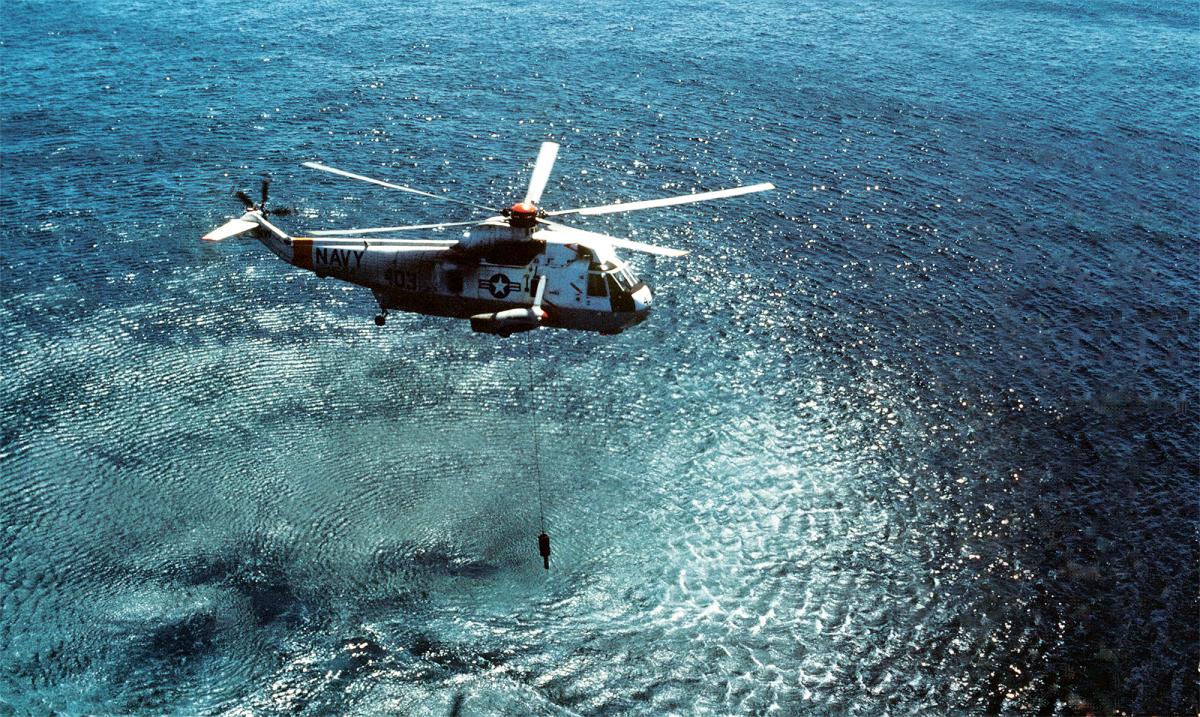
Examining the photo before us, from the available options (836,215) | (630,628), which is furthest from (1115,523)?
(836,215)

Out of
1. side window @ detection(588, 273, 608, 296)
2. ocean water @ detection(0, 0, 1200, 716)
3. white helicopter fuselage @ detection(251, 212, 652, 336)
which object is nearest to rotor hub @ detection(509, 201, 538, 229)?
white helicopter fuselage @ detection(251, 212, 652, 336)

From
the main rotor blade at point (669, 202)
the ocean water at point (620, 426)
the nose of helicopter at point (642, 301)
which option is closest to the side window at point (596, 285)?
the nose of helicopter at point (642, 301)

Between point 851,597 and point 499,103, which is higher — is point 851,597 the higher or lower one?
the lower one

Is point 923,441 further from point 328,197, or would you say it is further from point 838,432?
point 328,197

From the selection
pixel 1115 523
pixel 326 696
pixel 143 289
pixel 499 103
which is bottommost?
pixel 326 696

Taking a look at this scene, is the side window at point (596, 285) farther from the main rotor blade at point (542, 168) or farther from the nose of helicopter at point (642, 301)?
the main rotor blade at point (542, 168)

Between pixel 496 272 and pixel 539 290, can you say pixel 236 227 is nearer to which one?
pixel 496 272

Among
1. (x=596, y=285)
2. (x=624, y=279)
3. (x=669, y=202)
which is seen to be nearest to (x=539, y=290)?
(x=596, y=285)
